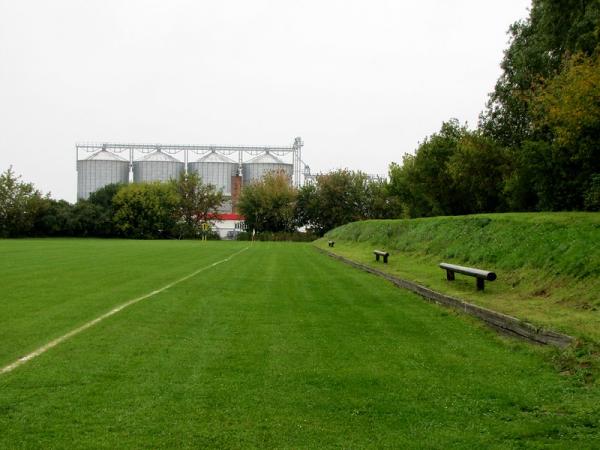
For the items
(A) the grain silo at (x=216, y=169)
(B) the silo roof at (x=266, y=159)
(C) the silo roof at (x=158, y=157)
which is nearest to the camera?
(C) the silo roof at (x=158, y=157)

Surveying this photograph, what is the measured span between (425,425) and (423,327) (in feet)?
16.6

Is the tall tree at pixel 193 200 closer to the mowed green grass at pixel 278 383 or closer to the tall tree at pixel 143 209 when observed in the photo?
the tall tree at pixel 143 209

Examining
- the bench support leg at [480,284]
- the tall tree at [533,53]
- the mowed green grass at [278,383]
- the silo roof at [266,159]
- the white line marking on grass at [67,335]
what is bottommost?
the mowed green grass at [278,383]

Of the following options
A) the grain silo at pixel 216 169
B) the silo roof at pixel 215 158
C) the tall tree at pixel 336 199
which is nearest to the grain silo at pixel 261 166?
the grain silo at pixel 216 169

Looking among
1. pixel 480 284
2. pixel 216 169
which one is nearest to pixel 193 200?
pixel 216 169

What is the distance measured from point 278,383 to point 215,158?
101886 mm

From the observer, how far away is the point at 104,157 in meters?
102

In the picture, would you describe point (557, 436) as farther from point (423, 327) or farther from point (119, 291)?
point (119, 291)

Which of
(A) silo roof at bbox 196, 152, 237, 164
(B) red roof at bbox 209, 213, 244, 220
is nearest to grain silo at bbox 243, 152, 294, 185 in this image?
(A) silo roof at bbox 196, 152, 237, 164

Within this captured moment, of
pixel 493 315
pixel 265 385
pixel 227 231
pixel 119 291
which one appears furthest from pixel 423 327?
pixel 227 231

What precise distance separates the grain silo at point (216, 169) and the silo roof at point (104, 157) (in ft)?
42.3

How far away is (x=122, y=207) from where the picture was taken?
83875mm

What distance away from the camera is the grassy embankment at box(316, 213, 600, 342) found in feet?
32.0

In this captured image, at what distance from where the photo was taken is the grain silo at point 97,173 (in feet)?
330
